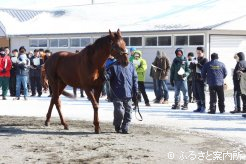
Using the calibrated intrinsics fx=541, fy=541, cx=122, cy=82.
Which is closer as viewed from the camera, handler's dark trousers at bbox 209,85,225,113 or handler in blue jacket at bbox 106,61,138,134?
handler in blue jacket at bbox 106,61,138,134

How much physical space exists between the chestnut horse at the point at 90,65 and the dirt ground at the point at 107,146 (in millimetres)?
696

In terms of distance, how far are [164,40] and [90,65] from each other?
60.0ft

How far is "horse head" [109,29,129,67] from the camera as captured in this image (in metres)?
10.9

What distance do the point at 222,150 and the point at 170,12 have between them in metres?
26.2

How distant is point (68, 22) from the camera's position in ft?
130

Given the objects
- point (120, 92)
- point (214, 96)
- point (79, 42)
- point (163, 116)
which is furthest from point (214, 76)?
point (79, 42)

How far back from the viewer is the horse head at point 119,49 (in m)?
10.9

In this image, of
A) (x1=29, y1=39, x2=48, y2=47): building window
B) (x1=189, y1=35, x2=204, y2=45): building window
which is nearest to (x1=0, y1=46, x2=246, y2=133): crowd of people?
(x1=189, y1=35, x2=204, y2=45): building window

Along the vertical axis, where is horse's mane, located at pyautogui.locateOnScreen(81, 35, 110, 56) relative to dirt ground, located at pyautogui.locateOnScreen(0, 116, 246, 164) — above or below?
above

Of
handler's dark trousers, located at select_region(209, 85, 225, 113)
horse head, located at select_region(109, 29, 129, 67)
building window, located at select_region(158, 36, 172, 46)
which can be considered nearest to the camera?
horse head, located at select_region(109, 29, 129, 67)

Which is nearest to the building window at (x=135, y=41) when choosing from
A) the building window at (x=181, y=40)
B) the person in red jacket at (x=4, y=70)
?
the building window at (x=181, y=40)

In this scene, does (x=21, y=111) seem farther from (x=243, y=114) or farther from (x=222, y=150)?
(x=222, y=150)

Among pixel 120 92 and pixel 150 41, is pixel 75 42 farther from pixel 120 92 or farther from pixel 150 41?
pixel 120 92

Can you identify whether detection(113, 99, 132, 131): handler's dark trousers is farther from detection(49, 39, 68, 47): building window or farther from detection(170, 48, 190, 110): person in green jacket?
detection(49, 39, 68, 47): building window
